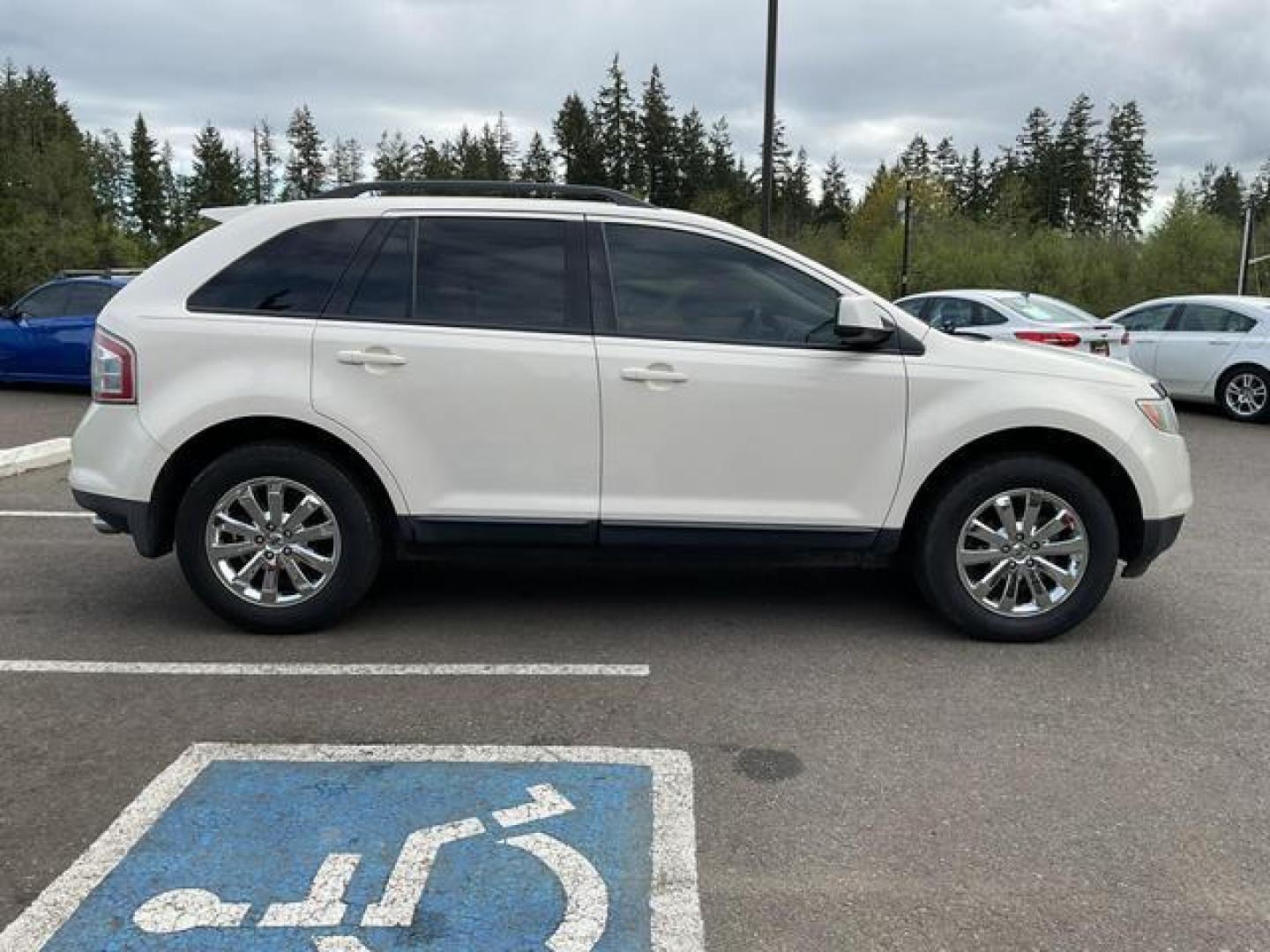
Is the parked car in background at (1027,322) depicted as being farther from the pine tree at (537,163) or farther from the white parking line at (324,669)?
the pine tree at (537,163)

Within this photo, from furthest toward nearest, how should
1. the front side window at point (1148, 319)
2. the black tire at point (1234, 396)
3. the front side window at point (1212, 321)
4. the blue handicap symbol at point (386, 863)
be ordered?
the front side window at point (1148, 319) → the front side window at point (1212, 321) → the black tire at point (1234, 396) → the blue handicap symbol at point (386, 863)

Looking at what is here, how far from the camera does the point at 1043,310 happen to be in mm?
12547

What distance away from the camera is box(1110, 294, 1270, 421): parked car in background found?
12.8m

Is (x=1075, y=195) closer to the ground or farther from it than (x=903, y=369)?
farther from it

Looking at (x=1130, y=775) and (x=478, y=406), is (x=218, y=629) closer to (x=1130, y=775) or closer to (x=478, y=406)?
(x=478, y=406)

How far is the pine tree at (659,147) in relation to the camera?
261ft

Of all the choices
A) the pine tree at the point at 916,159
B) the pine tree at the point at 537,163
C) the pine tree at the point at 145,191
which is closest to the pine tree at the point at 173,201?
the pine tree at the point at 145,191

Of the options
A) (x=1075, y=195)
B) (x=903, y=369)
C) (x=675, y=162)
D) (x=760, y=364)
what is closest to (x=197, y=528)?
(x=760, y=364)

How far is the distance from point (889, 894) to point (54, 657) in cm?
356

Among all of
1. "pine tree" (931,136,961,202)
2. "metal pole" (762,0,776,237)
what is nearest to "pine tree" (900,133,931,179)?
"pine tree" (931,136,961,202)

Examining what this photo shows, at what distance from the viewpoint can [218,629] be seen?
4.93m

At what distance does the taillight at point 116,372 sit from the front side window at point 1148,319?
40.8 ft

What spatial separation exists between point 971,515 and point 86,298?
12.1 meters

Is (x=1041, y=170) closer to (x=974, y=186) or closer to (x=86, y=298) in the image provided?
(x=974, y=186)
